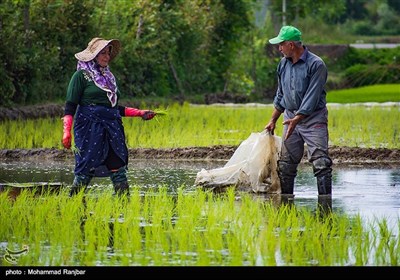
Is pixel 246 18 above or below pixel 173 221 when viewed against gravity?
above

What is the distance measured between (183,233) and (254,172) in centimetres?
326

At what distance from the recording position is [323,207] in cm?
1052

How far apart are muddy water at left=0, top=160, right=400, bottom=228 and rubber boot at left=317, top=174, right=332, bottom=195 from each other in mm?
85

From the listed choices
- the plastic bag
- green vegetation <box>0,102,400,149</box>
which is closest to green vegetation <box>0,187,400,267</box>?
the plastic bag

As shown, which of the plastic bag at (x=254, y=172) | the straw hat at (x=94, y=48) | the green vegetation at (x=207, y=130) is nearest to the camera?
the straw hat at (x=94, y=48)

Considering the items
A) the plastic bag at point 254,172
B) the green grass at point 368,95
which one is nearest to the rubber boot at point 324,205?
the plastic bag at point 254,172

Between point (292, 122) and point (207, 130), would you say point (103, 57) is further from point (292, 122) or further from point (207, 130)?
point (207, 130)

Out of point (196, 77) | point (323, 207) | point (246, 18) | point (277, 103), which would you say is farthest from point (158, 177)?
point (246, 18)

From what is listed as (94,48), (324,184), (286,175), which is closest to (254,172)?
(286,175)

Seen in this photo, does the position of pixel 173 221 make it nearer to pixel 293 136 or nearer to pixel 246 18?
pixel 293 136

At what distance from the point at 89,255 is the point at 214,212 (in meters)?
2.07

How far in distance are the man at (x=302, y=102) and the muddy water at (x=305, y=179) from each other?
1.18ft

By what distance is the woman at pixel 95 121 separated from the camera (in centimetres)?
1069

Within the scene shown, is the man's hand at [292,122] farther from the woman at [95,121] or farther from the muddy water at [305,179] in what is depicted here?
the woman at [95,121]
